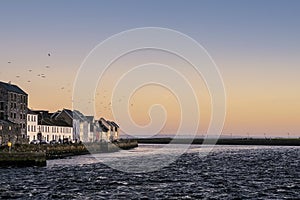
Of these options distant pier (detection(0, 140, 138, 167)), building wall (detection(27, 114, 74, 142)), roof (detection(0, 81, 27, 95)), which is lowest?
distant pier (detection(0, 140, 138, 167))

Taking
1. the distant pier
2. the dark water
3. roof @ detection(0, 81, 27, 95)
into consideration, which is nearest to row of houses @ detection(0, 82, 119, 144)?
roof @ detection(0, 81, 27, 95)

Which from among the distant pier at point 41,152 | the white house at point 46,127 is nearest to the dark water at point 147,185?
the distant pier at point 41,152

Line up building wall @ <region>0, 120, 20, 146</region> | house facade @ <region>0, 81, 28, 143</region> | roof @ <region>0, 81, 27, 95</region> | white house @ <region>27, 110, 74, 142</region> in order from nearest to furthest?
1. building wall @ <region>0, 120, 20, 146</region>
2. house facade @ <region>0, 81, 28, 143</region>
3. roof @ <region>0, 81, 27, 95</region>
4. white house @ <region>27, 110, 74, 142</region>

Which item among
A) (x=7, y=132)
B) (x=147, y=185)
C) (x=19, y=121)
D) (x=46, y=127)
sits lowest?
(x=147, y=185)

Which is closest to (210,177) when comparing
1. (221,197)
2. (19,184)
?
(221,197)

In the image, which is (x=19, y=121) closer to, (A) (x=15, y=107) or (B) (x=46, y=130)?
(A) (x=15, y=107)

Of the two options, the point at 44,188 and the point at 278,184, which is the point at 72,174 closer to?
the point at 44,188

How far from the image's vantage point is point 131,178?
64312mm

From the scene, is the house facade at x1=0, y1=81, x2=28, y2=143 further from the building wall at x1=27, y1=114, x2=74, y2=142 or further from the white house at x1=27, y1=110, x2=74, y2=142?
the white house at x1=27, y1=110, x2=74, y2=142

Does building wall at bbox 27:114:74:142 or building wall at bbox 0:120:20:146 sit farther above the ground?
building wall at bbox 27:114:74:142

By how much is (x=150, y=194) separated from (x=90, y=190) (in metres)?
6.54

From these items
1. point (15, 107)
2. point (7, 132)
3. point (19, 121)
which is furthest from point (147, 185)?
point (19, 121)

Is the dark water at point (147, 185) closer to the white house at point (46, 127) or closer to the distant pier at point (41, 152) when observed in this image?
the distant pier at point (41, 152)

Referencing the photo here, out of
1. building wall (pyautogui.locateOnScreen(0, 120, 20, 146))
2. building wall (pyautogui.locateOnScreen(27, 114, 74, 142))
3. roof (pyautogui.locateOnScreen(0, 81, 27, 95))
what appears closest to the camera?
building wall (pyautogui.locateOnScreen(0, 120, 20, 146))
